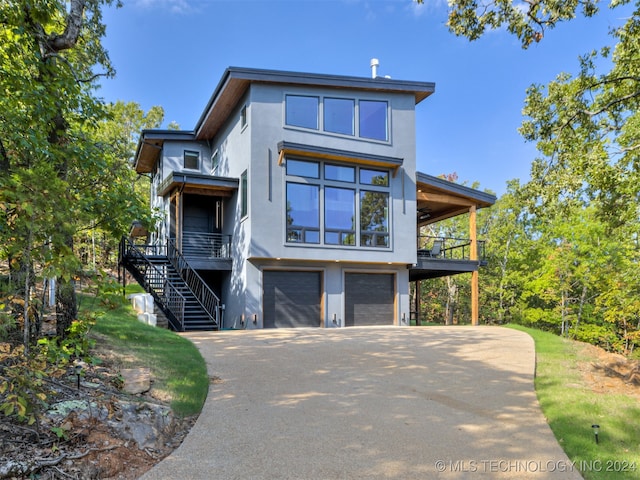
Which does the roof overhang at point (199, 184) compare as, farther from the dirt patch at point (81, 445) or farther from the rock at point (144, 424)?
the rock at point (144, 424)

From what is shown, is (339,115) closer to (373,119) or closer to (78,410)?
(373,119)

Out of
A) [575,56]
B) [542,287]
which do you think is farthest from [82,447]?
[542,287]

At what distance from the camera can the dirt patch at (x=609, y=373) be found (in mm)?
6270

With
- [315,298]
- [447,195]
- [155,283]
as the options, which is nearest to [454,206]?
[447,195]

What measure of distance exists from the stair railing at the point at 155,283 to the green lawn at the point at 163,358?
324cm

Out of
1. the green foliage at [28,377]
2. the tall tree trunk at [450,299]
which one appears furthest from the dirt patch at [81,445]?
the tall tree trunk at [450,299]

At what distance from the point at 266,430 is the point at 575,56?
8.99 metres

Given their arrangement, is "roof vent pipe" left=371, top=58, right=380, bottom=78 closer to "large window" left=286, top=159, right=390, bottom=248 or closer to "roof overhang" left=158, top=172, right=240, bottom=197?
"large window" left=286, top=159, right=390, bottom=248

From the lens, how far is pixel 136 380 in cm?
514

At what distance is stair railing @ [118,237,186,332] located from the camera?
12.4 m

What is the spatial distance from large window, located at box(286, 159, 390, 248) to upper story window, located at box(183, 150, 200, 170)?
6.16 m

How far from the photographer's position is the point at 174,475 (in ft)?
10.7

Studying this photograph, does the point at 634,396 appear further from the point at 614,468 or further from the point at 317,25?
the point at 317,25

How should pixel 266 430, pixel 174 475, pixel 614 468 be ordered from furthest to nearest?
pixel 266 430, pixel 614 468, pixel 174 475
